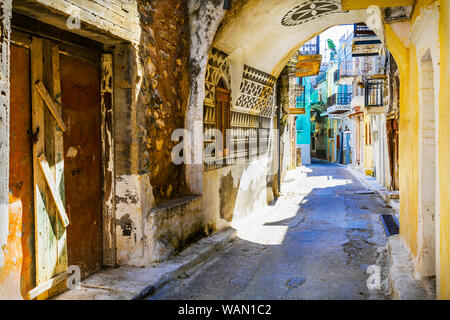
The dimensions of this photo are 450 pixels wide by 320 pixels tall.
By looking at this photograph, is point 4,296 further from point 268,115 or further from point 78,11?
point 268,115

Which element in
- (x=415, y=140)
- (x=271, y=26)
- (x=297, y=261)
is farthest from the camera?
(x=271, y=26)

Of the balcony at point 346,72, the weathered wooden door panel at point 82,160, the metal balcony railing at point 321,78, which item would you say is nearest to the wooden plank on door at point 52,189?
the weathered wooden door panel at point 82,160

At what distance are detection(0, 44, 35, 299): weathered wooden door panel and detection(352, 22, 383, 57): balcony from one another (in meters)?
10.1

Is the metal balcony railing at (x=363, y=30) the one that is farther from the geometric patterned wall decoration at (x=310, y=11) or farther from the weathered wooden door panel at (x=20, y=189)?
the weathered wooden door panel at (x=20, y=189)

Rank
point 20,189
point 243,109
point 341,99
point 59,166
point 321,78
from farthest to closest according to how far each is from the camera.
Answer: point 321,78
point 341,99
point 243,109
point 59,166
point 20,189

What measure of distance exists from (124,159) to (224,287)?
1.72 m

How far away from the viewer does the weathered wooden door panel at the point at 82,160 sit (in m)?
4.09

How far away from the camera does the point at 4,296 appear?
10.6 ft

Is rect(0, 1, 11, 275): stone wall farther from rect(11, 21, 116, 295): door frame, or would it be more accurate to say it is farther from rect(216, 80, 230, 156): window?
rect(216, 80, 230, 156): window

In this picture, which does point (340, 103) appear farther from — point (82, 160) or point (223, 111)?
point (82, 160)

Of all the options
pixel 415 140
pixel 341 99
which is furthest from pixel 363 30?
pixel 341 99

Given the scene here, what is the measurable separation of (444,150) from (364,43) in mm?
10653

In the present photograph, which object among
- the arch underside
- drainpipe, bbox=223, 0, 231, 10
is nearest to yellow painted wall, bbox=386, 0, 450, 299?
the arch underside

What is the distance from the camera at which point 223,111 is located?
23.2 feet
